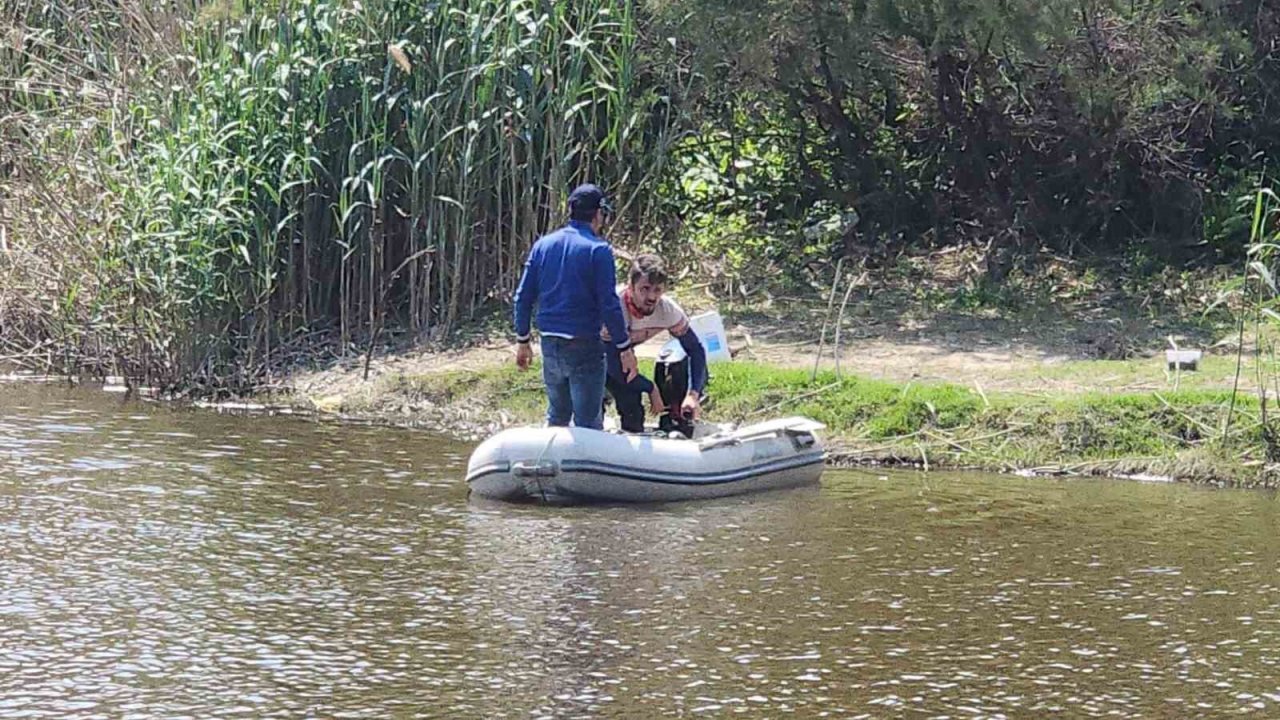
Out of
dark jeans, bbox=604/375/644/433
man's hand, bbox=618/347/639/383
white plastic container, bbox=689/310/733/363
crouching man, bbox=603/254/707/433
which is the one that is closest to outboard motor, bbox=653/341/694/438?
crouching man, bbox=603/254/707/433

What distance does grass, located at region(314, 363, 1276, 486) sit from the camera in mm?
11297

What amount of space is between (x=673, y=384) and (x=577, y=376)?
836mm

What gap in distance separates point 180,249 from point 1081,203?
7127 mm

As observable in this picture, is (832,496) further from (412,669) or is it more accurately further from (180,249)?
(180,249)

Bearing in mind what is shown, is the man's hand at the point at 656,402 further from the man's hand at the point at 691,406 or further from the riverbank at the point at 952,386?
the riverbank at the point at 952,386

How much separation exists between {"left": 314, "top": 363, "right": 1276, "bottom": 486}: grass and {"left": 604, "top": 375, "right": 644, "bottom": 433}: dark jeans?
1444mm

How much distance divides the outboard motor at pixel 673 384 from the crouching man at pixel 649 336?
2cm

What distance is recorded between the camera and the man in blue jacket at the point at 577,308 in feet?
33.3

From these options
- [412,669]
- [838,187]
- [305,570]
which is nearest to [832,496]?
[305,570]

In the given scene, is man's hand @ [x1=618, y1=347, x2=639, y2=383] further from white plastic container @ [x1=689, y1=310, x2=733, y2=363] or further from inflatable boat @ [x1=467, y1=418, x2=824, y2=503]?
white plastic container @ [x1=689, y1=310, x2=733, y2=363]

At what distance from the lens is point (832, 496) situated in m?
10.8

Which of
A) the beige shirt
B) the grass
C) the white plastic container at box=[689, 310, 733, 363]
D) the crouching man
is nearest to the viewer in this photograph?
the crouching man

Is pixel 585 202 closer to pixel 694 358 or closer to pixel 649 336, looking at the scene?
pixel 649 336

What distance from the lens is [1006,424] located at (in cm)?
1188
